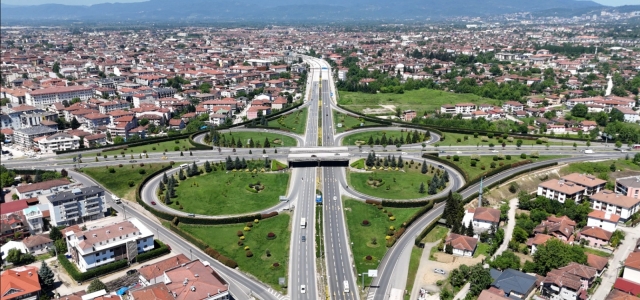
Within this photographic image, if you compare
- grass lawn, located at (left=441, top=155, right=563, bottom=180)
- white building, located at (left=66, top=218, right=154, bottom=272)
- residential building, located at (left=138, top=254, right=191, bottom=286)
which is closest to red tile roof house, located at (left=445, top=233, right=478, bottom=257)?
grass lawn, located at (left=441, top=155, right=563, bottom=180)

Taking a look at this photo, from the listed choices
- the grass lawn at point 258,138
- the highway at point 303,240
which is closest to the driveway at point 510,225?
the highway at point 303,240

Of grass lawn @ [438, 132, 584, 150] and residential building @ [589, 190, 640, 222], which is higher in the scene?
grass lawn @ [438, 132, 584, 150]

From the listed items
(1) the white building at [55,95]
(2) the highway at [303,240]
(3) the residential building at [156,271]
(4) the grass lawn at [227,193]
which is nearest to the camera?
(3) the residential building at [156,271]

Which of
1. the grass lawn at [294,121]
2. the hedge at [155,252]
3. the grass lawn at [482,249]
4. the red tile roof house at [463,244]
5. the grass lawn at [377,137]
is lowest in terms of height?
the grass lawn at [482,249]

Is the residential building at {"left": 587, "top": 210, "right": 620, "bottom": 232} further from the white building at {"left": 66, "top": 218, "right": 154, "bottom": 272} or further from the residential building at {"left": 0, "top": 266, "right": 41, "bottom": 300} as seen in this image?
the residential building at {"left": 0, "top": 266, "right": 41, "bottom": 300}

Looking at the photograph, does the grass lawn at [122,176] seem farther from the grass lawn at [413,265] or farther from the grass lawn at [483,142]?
the grass lawn at [483,142]

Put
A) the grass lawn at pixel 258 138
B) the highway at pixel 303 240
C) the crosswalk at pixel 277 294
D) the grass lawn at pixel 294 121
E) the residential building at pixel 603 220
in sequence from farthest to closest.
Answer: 1. the grass lawn at pixel 294 121
2. the grass lawn at pixel 258 138
3. the residential building at pixel 603 220
4. the highway at pixel 303 240
5. the crosswalk at pixel 277 294

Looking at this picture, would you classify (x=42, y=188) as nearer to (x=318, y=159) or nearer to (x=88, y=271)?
(x=88, y=271)

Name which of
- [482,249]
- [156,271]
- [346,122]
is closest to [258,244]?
[156,271]
